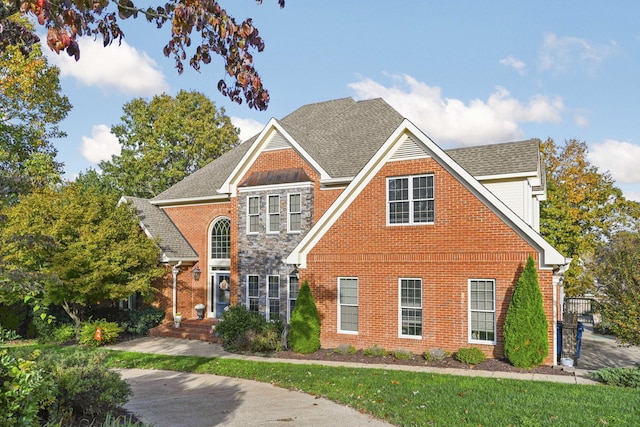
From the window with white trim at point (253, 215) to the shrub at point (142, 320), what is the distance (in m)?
6.12

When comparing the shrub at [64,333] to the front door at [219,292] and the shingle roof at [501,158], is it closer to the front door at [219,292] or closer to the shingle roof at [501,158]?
the front door at [219,292]

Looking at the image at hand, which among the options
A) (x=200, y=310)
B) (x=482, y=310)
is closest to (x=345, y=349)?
(x=482, y=310)

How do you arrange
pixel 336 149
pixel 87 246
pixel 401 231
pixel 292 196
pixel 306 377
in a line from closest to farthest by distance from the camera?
pixel 306 377
pixel 401 231
pixel 87 246
pixel 292 196
pixel 336 149

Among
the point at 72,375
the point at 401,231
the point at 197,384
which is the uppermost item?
the point at 401,231

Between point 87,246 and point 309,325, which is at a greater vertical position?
point 87,246

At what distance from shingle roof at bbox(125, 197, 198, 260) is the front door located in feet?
4.97

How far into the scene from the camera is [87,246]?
62.6ft

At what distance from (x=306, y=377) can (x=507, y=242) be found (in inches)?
284

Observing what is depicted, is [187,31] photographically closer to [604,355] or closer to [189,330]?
[604,355]

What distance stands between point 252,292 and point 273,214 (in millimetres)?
3529

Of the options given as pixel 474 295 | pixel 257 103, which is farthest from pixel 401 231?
pixel 257 103

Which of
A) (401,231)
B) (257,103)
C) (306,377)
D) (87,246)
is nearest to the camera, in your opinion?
(257,103)

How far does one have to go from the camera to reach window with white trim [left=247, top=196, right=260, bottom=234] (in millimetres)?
21938

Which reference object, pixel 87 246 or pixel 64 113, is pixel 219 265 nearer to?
pixel 87 246
